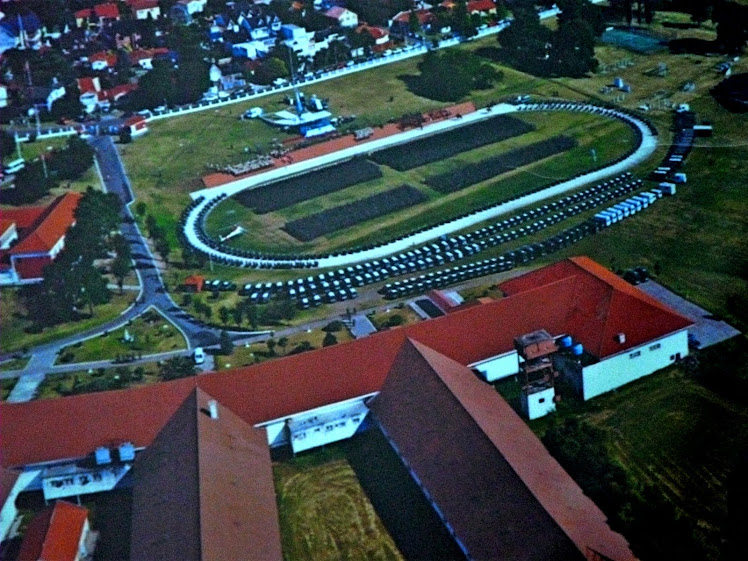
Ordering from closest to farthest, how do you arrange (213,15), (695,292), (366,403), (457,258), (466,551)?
(466,551) < (366,403) < (695,292) < (457,258) < (213,15)

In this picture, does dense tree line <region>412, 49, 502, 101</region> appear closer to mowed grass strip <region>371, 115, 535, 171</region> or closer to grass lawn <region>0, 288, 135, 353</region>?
mowed grass strip <region>371, 115, 535, 171</region>

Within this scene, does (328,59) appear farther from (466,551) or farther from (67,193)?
(466,551)

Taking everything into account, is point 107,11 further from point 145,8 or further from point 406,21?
point 406,21

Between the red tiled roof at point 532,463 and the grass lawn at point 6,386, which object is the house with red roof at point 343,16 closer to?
the grass lawn at point 6,386

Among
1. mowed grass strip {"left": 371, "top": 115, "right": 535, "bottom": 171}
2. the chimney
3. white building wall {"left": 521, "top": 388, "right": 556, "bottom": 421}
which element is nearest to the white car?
mowed grass strip {"left": 371, "top": 115, "right": 535, "bottom": 171}

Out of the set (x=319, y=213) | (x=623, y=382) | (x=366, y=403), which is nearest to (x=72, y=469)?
(x=366, y=403)
